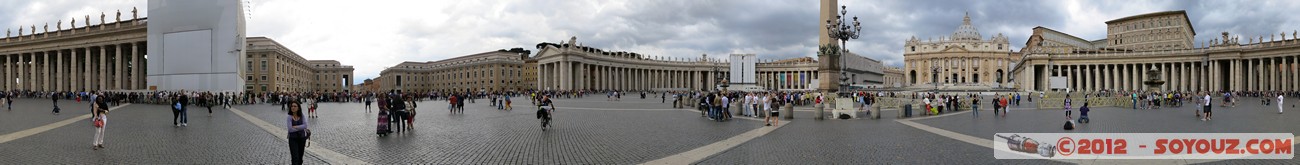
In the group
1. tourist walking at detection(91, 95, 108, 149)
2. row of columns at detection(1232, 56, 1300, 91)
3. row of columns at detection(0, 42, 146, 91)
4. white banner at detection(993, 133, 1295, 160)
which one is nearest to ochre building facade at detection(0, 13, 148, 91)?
row of columns at detection(0, 42, 146, 91)

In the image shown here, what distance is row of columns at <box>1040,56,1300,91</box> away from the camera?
57.2m

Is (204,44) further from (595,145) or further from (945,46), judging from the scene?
(945,46)

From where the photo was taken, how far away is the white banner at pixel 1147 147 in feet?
26.9

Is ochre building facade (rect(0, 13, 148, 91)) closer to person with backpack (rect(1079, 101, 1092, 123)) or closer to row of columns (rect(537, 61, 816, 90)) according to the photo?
row of columns (rect(537, 61, 816, 90))

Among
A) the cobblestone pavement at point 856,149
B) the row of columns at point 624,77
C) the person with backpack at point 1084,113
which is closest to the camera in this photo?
the cobblestone pavement at point 856,149

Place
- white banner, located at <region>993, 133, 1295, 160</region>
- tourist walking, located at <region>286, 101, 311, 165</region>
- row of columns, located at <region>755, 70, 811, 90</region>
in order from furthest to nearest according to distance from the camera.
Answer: row of columns, located at <region>755, 70, 811, 90</region> < white banner, located at <region>993, 133, 1295, 160</region> < tourist walking, located at <region>286, 101, 311, 165</region>

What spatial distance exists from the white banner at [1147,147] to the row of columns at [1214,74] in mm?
48130

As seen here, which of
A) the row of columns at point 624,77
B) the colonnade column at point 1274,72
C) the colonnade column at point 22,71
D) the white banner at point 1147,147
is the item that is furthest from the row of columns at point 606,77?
the white banner at point 1147,147

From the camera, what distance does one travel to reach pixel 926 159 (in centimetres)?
813

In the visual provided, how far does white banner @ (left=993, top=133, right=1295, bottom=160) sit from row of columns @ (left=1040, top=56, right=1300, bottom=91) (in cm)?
4813

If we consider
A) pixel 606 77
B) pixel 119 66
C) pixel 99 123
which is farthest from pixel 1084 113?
pixel 606 77

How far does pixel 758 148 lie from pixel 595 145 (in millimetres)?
2543

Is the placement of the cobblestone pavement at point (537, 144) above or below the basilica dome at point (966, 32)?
below

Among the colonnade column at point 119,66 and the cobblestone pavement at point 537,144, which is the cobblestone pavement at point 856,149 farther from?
the colonnade column at point 119,66
